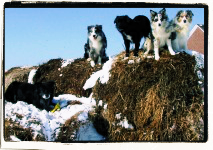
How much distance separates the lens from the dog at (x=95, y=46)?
23.3 feet

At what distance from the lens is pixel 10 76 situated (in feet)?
23.8

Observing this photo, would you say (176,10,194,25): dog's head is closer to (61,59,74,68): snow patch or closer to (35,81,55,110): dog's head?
(61,59,74,68): snow patch

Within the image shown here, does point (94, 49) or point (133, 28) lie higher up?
point (133, 28)

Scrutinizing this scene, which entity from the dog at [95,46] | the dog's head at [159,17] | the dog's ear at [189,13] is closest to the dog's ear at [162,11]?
the dog's head at [159,17]

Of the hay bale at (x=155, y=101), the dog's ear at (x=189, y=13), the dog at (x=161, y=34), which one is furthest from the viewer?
the dog at (x=161, y=34)

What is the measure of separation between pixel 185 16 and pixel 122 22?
80 centimetres

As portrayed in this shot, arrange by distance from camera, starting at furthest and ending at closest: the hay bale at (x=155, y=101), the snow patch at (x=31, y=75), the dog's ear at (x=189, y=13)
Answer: the snow patch at (x=31, y=75), the dog's ear at (x=189, y=13), the hay bale at (x=155, y=101)

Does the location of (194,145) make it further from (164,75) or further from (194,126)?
(164,75)

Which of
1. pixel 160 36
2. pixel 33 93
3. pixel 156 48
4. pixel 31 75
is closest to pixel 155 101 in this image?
pixel 156 48

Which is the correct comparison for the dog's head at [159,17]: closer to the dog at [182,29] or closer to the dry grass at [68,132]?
the dog at [182,29]

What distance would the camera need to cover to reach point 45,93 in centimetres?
712

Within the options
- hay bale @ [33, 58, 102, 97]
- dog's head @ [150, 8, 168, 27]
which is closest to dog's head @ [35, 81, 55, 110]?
hay bale @ [33, 58, 102, 97]

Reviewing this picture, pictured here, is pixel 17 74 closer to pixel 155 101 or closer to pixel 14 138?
pixel 14 138

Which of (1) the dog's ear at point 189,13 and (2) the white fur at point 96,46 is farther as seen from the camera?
(2) the white fur at point 96,46
